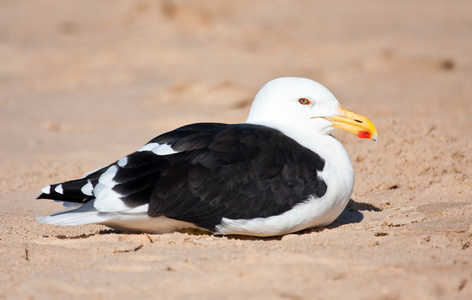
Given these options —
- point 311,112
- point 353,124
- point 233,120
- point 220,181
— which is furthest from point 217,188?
point 233,120

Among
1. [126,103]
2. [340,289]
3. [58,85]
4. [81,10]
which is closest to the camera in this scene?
[340,289]

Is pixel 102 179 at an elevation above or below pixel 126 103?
below

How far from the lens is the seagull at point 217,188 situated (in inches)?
173

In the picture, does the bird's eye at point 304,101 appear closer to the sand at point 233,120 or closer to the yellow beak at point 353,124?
the yellow beak at point 353,124

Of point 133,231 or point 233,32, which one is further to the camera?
point 233,32

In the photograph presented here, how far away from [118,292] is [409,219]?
2261 mm

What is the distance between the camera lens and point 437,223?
447 cm

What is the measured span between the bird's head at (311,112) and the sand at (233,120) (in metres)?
0.71

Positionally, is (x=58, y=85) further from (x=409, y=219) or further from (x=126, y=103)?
(x=409, y=219)

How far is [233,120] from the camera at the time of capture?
9188 mm

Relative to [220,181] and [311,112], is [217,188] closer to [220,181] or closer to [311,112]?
[220,181]

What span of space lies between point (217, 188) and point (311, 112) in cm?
105

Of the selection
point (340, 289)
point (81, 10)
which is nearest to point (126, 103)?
point (340, 289)

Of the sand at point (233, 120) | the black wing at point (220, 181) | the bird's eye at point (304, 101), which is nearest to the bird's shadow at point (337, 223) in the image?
the sand at point (233, 120)
